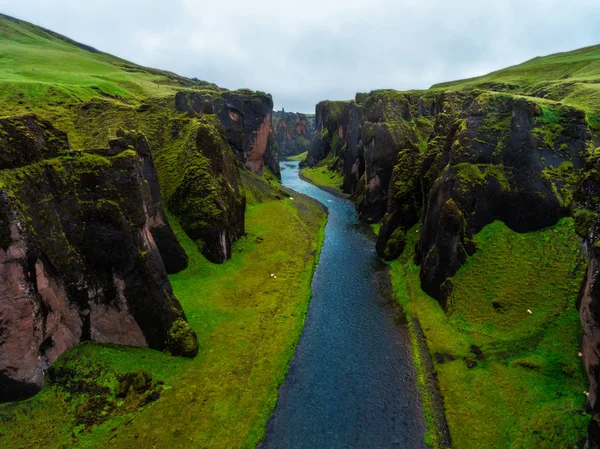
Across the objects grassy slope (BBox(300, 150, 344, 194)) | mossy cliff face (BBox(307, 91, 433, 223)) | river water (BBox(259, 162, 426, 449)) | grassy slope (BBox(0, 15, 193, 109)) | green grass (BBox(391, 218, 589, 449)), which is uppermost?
grassy slope (BBox(0, 15, 193, 109))

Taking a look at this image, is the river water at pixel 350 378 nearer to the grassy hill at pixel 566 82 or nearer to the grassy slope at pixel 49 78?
the grassy hill at pixel 566 82

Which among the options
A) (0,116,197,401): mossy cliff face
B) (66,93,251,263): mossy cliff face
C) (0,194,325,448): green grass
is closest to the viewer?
(0,194,325,448): green grass

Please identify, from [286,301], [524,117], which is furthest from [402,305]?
[524,117]

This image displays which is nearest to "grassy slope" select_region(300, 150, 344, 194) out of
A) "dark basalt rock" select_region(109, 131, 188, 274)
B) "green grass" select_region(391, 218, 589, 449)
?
"dark basalt rock" select_region(109, 131, 188, 274)

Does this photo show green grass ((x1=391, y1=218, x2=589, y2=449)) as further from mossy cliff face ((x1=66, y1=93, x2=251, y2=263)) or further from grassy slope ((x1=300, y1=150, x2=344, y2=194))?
grassy slope ((x1=300, y1=150, x2=344, y2=194))

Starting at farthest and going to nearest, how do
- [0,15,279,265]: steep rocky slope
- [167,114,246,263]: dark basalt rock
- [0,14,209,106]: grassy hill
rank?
[0,14,209,106]: grassy hill, [0,15,279,265]: steep rocky slope, [167,114,246,263]: dark basalt rock

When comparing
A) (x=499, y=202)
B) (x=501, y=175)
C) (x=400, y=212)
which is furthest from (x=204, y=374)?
(x=400, y=212)

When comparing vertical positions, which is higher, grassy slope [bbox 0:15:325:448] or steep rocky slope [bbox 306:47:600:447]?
steep rocky slope [bbox 306:47:600:447]
